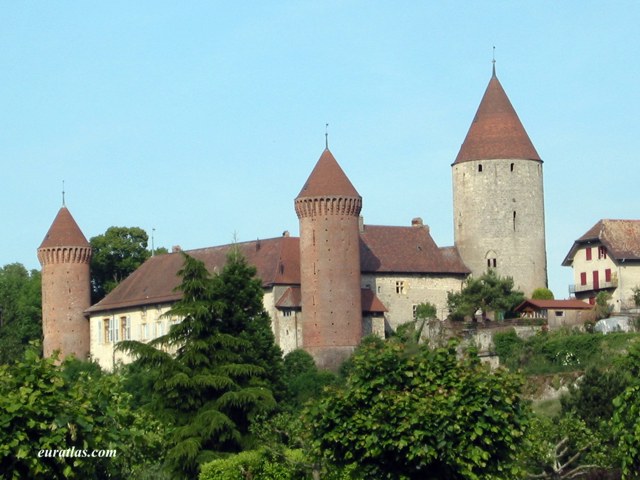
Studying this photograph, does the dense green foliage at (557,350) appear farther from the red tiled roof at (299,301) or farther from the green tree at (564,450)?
the green tree at (564,450)

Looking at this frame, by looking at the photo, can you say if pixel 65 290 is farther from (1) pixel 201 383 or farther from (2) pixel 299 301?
(1) pixel 201 383

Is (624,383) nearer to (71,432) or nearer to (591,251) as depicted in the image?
(71,432)

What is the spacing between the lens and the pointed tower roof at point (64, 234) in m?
87.8

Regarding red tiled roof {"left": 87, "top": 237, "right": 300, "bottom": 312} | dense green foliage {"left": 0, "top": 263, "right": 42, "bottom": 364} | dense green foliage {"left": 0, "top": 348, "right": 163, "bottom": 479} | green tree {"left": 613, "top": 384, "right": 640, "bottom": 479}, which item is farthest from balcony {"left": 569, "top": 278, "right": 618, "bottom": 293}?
dense green foliage {"left": 0, "top": 348, "right": 163, "bottom": 479}

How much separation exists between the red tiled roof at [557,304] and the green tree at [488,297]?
0.75 meters

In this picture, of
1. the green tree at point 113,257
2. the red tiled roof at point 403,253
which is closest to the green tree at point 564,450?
the red tiled roof at point 403,253

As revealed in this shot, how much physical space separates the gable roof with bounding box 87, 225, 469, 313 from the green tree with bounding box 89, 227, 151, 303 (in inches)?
348

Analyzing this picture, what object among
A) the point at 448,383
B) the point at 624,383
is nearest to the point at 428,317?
the point at 624,383

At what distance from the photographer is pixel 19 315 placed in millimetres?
98812

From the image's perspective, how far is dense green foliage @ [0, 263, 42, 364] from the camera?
93.4 m

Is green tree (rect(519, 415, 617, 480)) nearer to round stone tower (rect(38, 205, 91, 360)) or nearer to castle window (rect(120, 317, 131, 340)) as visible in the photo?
castle window (rect(120, 317, 131, 340))

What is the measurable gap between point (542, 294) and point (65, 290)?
23668 mm

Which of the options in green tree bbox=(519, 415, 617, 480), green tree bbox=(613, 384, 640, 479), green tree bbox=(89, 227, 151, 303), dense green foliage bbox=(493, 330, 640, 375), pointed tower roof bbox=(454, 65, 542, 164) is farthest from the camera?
green tree bbox=(89, 227, 151, 303)

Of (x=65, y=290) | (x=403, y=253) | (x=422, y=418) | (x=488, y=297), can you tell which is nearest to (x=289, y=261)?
(x=403, y=253)
